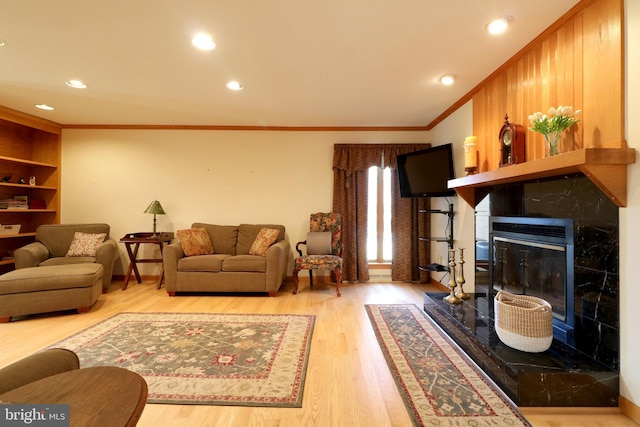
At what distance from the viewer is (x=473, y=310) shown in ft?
8.38

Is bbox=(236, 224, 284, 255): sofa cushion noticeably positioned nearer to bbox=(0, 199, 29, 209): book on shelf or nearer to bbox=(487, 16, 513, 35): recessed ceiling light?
bbox=(0, 199, 29, 209): book on shelf

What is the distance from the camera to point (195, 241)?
3.94 metres

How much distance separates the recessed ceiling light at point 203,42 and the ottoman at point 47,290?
260cm

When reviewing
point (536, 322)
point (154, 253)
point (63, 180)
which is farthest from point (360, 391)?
point (63, 180)

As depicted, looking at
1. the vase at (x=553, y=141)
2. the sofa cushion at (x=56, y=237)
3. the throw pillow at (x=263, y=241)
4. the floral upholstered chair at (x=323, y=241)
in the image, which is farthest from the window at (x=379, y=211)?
the sofa cushion at (x=56, y=237)

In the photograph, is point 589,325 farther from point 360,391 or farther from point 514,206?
point 360,391

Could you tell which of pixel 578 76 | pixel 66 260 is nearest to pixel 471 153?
pixel 578 76

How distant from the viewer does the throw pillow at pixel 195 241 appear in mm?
3865

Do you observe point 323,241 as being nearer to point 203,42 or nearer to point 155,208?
point 155,208

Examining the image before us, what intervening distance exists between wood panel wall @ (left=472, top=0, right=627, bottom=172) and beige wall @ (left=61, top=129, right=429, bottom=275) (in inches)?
83.8

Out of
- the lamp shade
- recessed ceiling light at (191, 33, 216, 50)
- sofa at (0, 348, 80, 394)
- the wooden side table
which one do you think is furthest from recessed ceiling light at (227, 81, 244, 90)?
sofa at (0, 348, 80, 394)

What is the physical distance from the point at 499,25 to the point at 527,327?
2.03m

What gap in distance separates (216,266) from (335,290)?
5.31ft

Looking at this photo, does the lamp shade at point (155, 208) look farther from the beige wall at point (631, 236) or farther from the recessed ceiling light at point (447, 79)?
the beige wall at point (631, 236)
